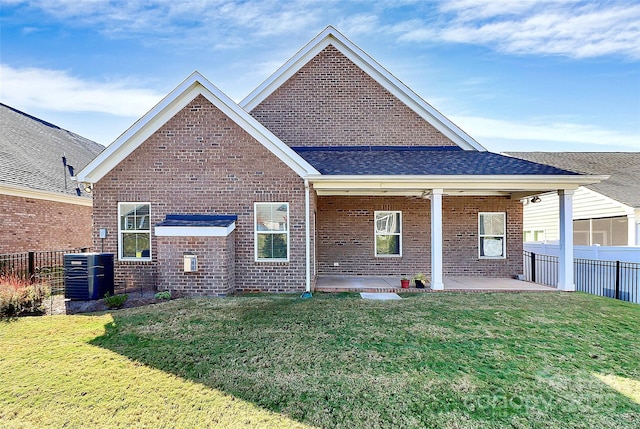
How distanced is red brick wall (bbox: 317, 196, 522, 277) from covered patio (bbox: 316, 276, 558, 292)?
1.74 feet

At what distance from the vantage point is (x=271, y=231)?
9.73m

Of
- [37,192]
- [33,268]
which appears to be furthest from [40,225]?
[33,268]

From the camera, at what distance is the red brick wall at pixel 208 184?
954 cm

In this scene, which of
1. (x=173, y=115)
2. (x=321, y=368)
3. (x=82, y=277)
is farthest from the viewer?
(x=173, y=115)

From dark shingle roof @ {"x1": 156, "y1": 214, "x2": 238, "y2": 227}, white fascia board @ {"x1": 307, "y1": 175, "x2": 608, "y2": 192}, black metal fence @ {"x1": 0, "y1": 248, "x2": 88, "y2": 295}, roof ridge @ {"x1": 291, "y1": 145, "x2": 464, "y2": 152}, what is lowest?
black metal fence @ {"x1": 0, "y1": 248, "x2": 88, "y2": 295}

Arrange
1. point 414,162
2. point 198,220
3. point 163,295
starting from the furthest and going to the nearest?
point 414,162 → point 198,220 → point 163,295

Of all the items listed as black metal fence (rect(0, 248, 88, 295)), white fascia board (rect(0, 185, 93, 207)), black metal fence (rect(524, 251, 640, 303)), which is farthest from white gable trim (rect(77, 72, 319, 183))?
black metal fence (rect(524, 251, 640, 303))

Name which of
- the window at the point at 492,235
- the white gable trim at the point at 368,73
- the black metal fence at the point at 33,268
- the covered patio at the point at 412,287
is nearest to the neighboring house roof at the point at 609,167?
the window at the point at 492,235

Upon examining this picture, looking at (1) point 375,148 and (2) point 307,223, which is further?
(1) point 375,148

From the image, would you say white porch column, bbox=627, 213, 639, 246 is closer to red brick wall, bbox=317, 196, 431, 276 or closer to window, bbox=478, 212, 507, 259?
window, bbox=478, 212, 507, 259

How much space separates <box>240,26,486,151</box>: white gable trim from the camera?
40.5ft

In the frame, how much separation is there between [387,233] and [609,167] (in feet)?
45.7

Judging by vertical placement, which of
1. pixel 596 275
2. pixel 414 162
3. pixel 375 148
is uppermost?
pixel 375 148

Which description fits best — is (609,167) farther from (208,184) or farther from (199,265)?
(199,265)
